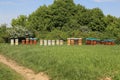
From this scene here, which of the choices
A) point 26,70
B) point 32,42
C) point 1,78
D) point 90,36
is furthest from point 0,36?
point 1,78

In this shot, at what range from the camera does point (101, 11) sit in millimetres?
54156

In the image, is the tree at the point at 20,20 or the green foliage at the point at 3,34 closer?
the green foliage at the point at 3,34

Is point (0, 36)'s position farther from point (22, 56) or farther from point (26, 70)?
point (26, 70)

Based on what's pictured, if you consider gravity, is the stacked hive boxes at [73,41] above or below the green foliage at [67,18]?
below

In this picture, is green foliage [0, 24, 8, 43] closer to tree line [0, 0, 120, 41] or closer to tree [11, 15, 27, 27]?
tree line [0, 0, 120, 41]

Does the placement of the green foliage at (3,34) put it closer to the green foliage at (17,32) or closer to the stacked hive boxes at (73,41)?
the green foliage at (17,32)

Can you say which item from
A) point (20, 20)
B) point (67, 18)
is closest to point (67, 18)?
point (67, 18)

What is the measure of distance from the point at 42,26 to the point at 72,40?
1768 cm

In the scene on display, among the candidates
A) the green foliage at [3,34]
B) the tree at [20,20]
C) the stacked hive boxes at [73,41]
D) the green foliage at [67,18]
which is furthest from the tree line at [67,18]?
the stacked hive boxes at [73,41]

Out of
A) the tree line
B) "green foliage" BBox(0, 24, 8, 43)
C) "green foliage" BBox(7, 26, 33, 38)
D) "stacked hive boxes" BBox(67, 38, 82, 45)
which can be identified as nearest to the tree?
the tree line

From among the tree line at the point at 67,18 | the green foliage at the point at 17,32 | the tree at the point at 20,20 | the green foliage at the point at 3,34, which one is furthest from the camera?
the tree at the point at 20,20

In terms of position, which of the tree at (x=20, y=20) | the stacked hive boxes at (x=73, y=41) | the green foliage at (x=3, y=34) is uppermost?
the tree at (x=20, y=20)

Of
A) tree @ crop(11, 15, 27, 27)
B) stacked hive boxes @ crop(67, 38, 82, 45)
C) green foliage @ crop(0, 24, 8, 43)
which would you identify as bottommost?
stacked hive boxes @ crop(67, 38, 82, 45)

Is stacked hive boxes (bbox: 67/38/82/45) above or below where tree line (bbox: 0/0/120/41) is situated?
below
